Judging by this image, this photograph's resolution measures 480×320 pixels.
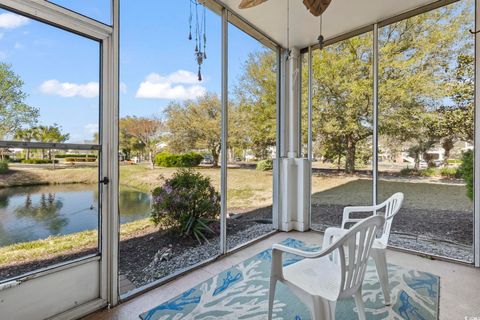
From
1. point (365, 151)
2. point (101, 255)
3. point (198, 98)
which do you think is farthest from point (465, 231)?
point (101, 255)

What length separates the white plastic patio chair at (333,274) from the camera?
4.22 ft

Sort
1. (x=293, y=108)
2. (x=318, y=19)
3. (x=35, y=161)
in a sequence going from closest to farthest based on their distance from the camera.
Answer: (x=35, y=161)
(x=318, y=19)
(x=293, y=108)

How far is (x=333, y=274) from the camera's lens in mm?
1534

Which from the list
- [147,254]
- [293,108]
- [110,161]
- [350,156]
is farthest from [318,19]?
[147,254]

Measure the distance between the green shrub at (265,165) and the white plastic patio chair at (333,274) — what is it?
2082 millimetres

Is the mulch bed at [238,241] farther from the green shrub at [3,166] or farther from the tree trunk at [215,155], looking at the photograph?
the tree trunk at [215,155]

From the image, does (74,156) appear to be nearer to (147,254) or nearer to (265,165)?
(147,254)

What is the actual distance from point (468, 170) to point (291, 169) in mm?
2004

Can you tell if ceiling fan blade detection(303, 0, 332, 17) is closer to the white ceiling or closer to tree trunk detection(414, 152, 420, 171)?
the white ceiling

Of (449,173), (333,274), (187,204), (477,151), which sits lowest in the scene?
(333,274)

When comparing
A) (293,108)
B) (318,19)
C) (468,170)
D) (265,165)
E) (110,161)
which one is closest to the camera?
(110,161)

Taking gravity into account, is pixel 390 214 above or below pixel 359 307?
above

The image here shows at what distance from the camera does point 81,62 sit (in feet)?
5.88

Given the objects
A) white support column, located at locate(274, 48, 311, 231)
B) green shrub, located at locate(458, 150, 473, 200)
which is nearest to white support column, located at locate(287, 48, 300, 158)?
white support column, located at locate(274, 48, 311, 231)
